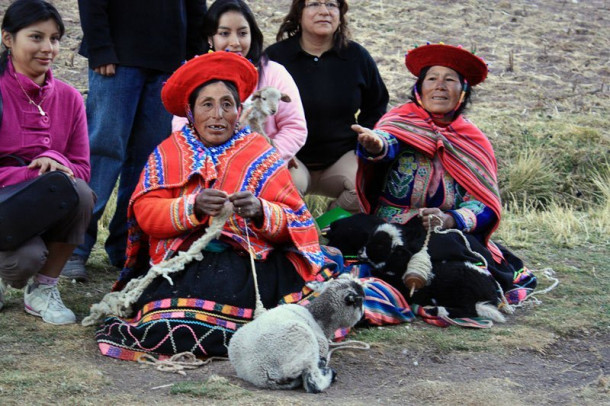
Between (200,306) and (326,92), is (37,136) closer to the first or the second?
(200,306)

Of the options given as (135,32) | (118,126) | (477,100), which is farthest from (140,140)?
(477,100)

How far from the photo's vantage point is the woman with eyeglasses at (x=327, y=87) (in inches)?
245

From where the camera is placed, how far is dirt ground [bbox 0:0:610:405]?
12.6ft

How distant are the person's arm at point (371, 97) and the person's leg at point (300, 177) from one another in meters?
0.64

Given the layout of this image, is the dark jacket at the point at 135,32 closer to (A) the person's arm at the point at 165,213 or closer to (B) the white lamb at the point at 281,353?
(A) the person's arm at the point at 165,213

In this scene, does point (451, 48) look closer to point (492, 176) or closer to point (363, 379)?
point (492, 176)

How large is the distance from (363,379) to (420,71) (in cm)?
212

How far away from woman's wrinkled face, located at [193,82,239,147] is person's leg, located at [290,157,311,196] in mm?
1301

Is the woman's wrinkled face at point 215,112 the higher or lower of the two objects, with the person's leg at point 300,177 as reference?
higher

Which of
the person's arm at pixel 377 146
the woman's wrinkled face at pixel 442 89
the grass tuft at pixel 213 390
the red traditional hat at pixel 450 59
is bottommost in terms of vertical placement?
the grass tuft at pixel 213 390

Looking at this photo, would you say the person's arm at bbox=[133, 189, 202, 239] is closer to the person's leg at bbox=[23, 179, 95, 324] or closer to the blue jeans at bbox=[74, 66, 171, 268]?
the person's leg at bbox=[23, 179, 95, 324]

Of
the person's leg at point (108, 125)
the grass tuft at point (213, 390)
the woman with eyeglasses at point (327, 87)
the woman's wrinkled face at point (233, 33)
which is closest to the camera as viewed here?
the grass tuft at point (213, 390)

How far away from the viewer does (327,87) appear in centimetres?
623

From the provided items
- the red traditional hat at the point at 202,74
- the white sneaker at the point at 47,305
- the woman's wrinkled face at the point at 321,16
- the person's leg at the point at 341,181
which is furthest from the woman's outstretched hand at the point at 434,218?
the white sneaker at the point at 47,305
